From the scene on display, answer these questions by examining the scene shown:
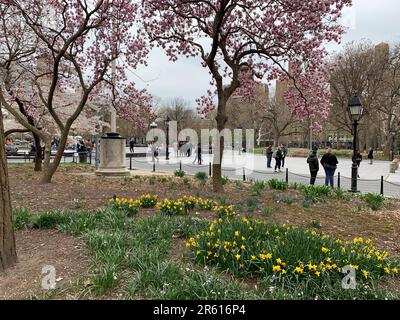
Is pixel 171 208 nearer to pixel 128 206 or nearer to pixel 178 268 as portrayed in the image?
pixel 128 206

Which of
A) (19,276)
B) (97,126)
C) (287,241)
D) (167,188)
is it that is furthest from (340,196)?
(97,126)

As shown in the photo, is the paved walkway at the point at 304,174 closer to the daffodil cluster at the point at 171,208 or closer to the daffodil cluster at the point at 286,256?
the daffodil cluster at the point at 171,208

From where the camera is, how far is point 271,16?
30.8 feet

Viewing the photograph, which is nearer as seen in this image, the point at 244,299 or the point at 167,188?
the point at 244,299

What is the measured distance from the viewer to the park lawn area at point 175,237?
10.1 feet

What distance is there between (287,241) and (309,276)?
0.66 metres

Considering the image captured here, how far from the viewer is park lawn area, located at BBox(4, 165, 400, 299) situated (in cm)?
308

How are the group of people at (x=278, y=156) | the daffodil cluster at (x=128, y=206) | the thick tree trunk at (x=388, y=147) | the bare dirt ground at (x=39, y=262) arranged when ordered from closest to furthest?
the bare dirt ground at (x=39, y=262) < the daffodil cluster at (x=128, y=206) < the group of people at (x=278, y=156) < the thick tree trunk at (x=388, y=147)

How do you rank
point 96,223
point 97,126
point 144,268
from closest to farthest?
1. point 144,268
2. point 96,223
3. point 97,126

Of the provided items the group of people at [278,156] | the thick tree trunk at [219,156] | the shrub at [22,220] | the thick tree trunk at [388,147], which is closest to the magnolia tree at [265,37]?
the thick tree trunk at [219,156]

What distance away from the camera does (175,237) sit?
479 cm

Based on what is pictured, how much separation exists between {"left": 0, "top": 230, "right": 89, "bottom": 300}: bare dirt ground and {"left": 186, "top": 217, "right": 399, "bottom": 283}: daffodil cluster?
1421mm

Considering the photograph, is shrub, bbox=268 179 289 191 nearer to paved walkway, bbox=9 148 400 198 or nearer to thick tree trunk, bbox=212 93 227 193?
thick tree trunk, bbox=212 93 227 193
